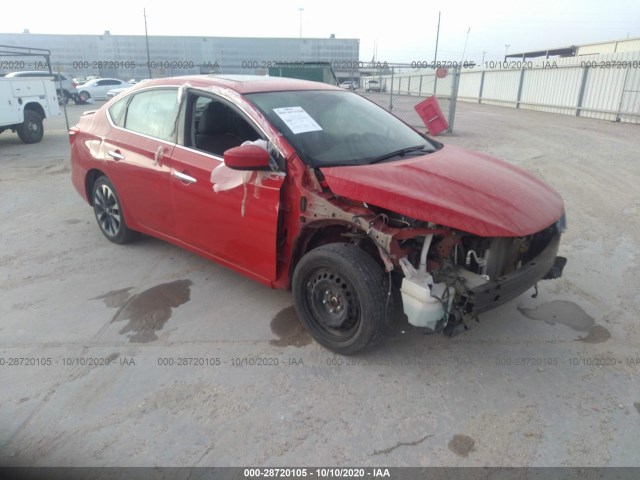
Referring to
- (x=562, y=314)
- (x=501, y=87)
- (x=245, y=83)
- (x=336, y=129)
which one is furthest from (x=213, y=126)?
(x=501, y=87)

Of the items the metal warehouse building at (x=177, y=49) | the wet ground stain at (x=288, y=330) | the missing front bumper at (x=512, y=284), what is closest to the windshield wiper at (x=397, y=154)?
the missing front bumper at (x=512, y=284)

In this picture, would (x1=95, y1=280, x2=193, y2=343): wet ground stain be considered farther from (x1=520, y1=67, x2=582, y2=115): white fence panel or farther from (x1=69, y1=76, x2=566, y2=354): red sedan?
(x1=520, y1=67, x2=582, y2=115): white fence panel

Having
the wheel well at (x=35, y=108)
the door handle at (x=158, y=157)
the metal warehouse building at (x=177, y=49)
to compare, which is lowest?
the wheel well at (x=35, y=108)

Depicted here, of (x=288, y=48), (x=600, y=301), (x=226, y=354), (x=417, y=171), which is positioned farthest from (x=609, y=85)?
(x=288, y=48)

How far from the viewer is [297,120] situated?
335 cm

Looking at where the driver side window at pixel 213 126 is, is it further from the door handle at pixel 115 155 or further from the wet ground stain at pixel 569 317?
the wet ground stain at pixel 569 317

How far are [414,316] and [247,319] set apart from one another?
140 cm

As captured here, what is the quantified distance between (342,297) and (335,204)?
0.59 meters

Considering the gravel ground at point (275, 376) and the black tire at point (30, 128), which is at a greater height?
the black tire at point (30, 128)

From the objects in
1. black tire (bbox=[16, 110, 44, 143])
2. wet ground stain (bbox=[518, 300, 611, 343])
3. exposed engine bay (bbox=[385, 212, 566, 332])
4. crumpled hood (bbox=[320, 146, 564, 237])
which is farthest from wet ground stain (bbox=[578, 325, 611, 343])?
black tire (bbox=[16, 110, 44, 143])

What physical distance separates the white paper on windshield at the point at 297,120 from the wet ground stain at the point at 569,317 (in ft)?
7.03

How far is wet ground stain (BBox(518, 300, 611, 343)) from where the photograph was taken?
10.7ft

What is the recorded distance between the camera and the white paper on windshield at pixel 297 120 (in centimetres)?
327

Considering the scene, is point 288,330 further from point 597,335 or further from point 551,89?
point 551,89
